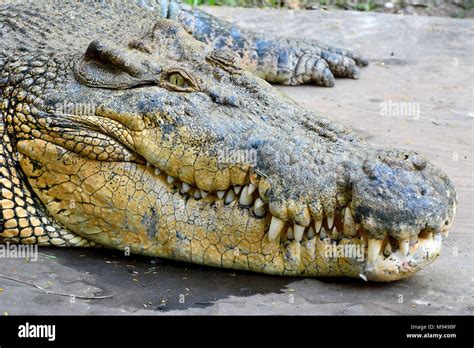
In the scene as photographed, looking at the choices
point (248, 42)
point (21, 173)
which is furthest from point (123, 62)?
point (248, 42)

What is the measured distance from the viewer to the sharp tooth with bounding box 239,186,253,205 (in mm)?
4340

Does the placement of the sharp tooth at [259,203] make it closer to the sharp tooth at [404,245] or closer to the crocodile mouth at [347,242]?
the crocodile mouth at [347,242]

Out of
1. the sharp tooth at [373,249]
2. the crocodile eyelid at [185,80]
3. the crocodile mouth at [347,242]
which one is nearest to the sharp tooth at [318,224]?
the crocodile mouth at [347,242]

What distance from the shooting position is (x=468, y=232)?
5.29 metres

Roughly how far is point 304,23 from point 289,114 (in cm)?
522

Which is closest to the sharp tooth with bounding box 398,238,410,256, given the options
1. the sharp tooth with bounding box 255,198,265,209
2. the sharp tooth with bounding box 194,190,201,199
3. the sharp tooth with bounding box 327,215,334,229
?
the sharp tooth with bounding box 327,215,334,229

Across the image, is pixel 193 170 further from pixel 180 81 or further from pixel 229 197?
pixel 180 81

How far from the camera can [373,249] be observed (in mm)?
4145

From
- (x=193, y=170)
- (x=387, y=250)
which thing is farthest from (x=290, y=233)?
(x=193, y=170)

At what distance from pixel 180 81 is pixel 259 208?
81 centimetres

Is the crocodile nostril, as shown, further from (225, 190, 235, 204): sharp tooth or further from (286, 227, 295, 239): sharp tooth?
(225, 190, 235, 204): sharp tooth

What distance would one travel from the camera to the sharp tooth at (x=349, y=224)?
413 centimetres

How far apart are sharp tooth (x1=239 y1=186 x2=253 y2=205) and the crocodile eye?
0.62 metres

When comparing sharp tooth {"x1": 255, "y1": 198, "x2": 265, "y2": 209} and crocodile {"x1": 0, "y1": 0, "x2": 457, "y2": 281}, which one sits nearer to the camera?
crocodile {"x1": 0, "y1": 0, "x2": 457, "y2": 281}
